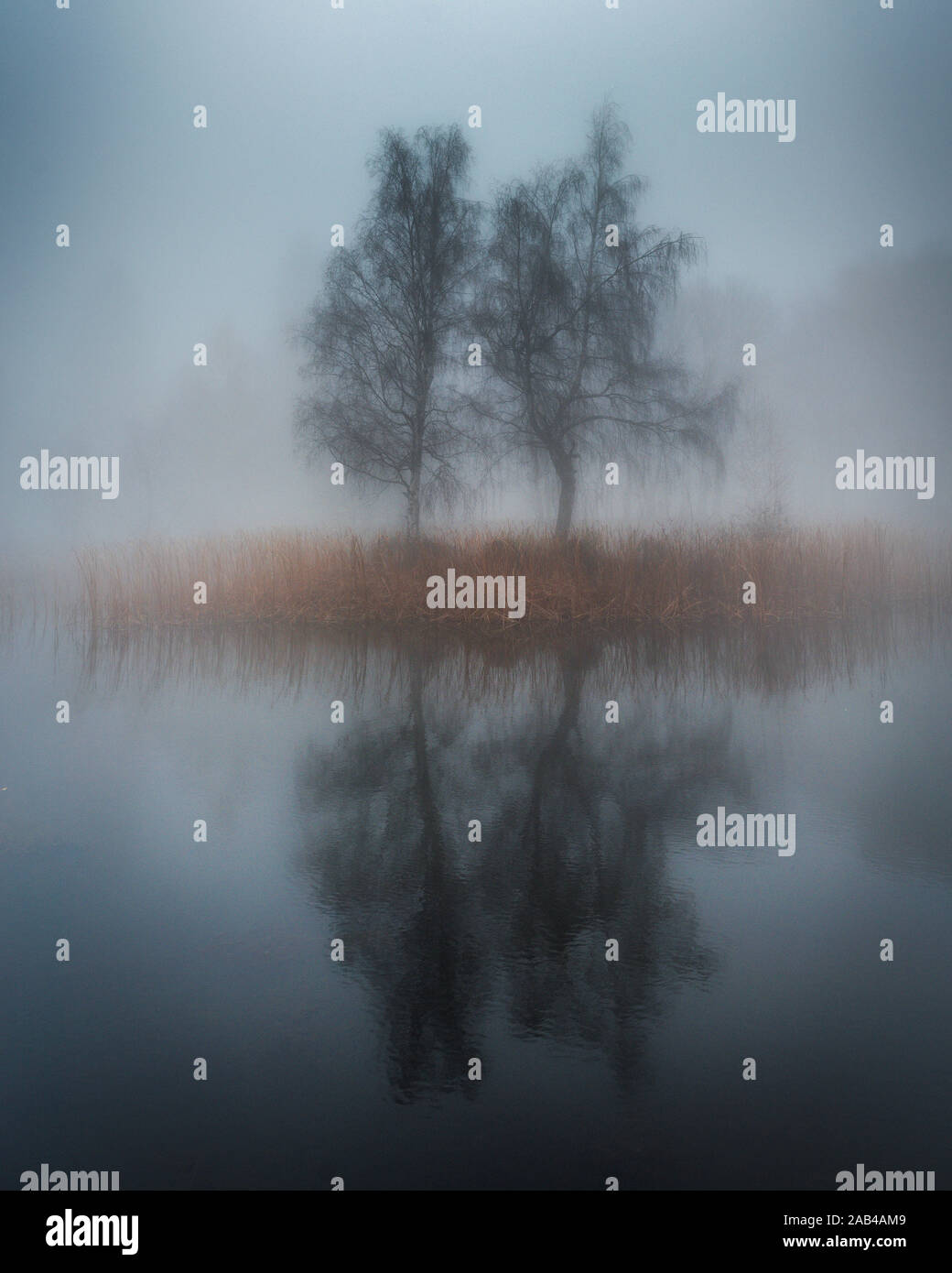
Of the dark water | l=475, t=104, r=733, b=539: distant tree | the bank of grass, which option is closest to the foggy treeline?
l=475, t=104, r=733, b=539: distant tree

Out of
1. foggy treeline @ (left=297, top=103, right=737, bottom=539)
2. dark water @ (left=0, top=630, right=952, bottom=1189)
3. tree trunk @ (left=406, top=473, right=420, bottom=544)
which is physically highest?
foggy treeline @ (left=297, top=103, right=737, bottom=539)

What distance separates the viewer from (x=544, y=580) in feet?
46.9

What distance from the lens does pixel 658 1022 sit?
3.41 meters

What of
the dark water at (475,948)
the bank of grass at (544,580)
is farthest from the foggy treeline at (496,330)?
the dark water at (475,948)

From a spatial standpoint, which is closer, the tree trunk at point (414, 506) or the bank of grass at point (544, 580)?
the bank of grass at point (544, 580)

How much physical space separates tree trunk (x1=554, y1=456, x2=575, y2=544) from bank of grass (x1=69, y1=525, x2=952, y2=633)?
1608 mm

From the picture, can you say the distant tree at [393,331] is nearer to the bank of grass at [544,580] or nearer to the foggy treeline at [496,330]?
the foggy treeline at [496,330]

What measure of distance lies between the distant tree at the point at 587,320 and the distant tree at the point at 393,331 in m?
0.73

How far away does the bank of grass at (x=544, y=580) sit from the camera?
14117 millimetres

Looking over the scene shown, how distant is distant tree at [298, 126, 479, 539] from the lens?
17.7 meters

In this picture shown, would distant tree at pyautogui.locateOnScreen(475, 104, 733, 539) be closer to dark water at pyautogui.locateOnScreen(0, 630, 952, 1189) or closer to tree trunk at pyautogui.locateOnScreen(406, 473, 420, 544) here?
tree trunk at pyautogui.locateOnScreen(406, 473, 420, 544)

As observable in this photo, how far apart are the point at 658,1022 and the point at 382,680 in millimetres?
6790
